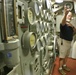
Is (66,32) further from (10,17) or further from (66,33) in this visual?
(10,17)

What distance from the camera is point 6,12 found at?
789mm

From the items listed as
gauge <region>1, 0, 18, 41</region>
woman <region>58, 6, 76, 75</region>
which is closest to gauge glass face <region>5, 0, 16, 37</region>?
gauge <region>1, 0, 18, 41</region>

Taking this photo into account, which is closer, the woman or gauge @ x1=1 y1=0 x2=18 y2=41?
gauge @ x1=1 y1=0 x2=18 y2=41

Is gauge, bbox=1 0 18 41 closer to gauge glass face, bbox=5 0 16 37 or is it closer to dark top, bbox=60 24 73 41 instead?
gauge glass face, bbox=5 0 16 37

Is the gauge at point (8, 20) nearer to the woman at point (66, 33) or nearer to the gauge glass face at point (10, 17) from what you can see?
the gauge glass face at point (10, 17)

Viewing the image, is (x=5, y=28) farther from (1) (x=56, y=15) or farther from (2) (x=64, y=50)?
(1) (x=56, y=15)

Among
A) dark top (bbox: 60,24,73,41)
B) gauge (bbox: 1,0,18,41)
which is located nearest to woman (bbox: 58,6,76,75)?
dark top (bbox: 60,24,73,41)

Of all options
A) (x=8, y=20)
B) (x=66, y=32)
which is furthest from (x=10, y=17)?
(x=66, y=32)

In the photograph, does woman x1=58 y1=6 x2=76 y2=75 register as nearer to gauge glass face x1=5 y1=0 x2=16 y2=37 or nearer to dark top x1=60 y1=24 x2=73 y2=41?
dark top x1=60 y1=24 x2=73 y2=41

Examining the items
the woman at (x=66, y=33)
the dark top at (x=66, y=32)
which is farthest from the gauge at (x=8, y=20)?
the dark top at (x=66, y=32)

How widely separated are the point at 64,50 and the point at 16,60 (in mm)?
3041

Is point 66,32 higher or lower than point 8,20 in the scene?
lower

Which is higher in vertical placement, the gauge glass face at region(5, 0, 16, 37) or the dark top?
the gauge glass face at region(5, 0, 16, 37)

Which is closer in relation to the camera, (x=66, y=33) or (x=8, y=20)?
(x=8, y=20)
